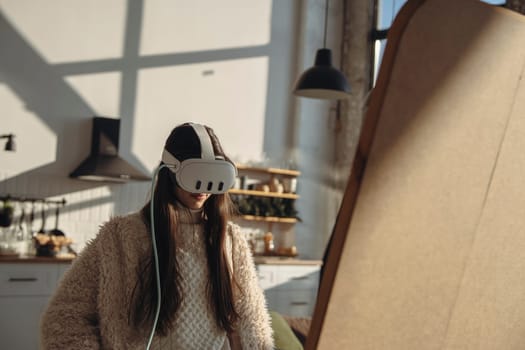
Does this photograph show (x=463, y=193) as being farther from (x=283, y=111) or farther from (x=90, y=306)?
(x=283, y=111)

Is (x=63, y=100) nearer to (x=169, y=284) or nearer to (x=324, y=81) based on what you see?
(x=324, y=81)

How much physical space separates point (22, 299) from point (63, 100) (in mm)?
1799

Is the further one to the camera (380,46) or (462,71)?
(380,46)

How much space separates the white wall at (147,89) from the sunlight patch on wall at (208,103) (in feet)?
0.03

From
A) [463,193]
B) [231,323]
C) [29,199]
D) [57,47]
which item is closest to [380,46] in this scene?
[57,47]

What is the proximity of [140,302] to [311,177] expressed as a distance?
591 centimetres

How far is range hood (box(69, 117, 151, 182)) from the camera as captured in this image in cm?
551

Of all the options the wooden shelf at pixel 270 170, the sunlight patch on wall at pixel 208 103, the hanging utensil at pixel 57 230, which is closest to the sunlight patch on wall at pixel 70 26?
the sunlight patch on wall at pixel 208 103

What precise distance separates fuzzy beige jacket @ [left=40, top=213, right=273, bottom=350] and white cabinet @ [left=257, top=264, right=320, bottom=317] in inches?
179

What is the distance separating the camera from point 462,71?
431 mm

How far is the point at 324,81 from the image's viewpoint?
4.86 m

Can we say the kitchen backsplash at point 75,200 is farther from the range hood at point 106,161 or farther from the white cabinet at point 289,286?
the white cabinet at point 289,286

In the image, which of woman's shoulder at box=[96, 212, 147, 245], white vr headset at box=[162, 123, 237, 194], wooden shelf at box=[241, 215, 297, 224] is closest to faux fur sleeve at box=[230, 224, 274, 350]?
woman's shoulder at box=[96, 212, 147, 245]

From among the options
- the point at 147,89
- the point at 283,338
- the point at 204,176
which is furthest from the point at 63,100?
the point at 204,176
